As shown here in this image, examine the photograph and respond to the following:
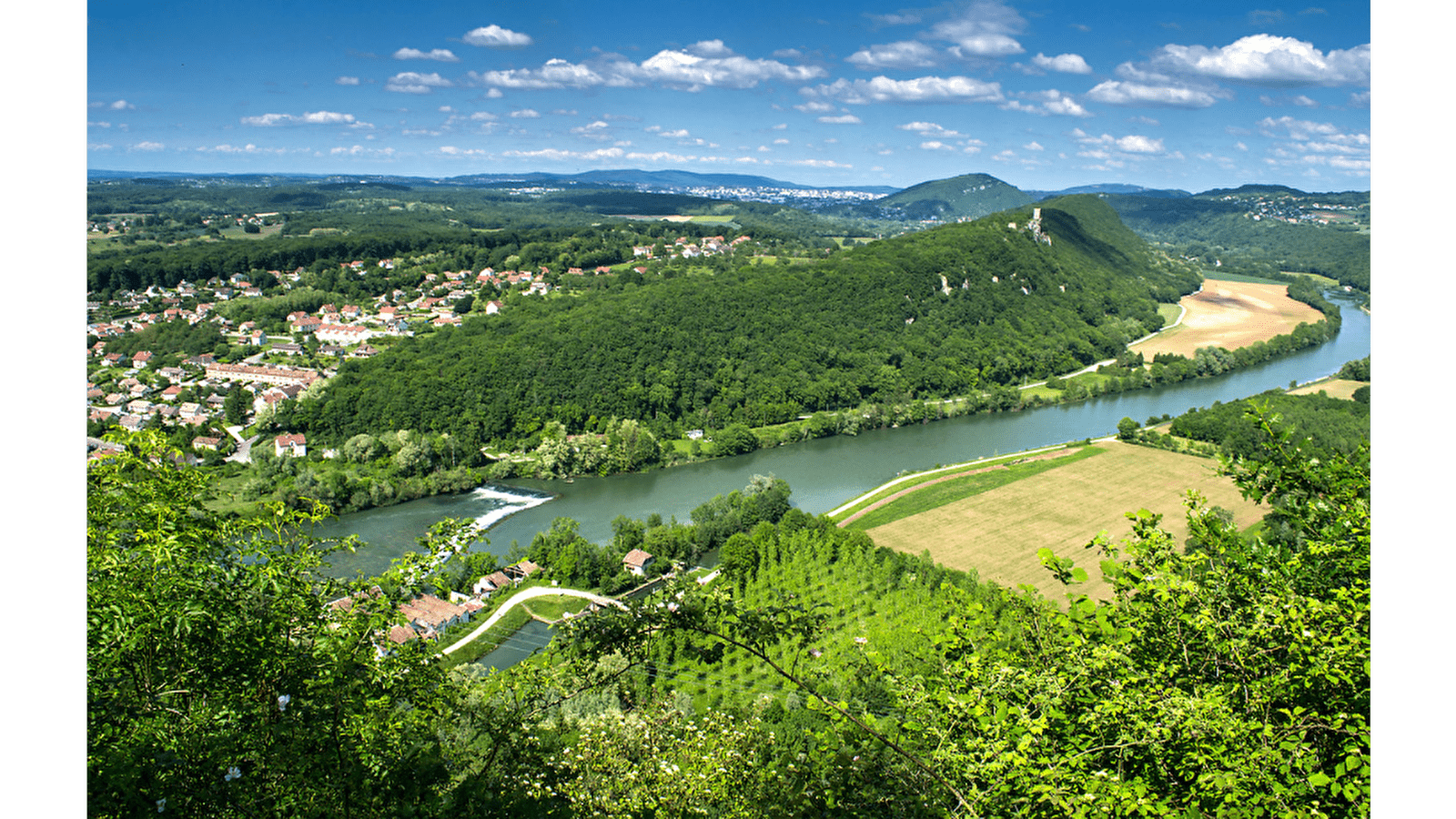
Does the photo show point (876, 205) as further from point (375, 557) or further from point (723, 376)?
point (375, 557)

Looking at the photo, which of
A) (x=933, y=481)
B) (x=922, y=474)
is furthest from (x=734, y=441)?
(x=933, y=481)

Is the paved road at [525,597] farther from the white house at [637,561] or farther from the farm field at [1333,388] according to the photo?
the farm field at [1333,388]


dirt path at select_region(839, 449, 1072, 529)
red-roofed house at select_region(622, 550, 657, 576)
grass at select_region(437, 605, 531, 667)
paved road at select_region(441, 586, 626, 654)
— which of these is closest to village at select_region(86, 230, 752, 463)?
grass at select_region(437, 605, 531, 667)

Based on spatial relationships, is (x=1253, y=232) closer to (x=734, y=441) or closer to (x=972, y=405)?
(x=972, y=405)

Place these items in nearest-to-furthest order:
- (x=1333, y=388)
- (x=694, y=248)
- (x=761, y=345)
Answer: (x=1333, y=388)
(x=761, y=345)
(x=694, y=248)

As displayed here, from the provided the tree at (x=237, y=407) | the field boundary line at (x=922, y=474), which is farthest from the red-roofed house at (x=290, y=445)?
the field boundary line at (x=922, y=474)
